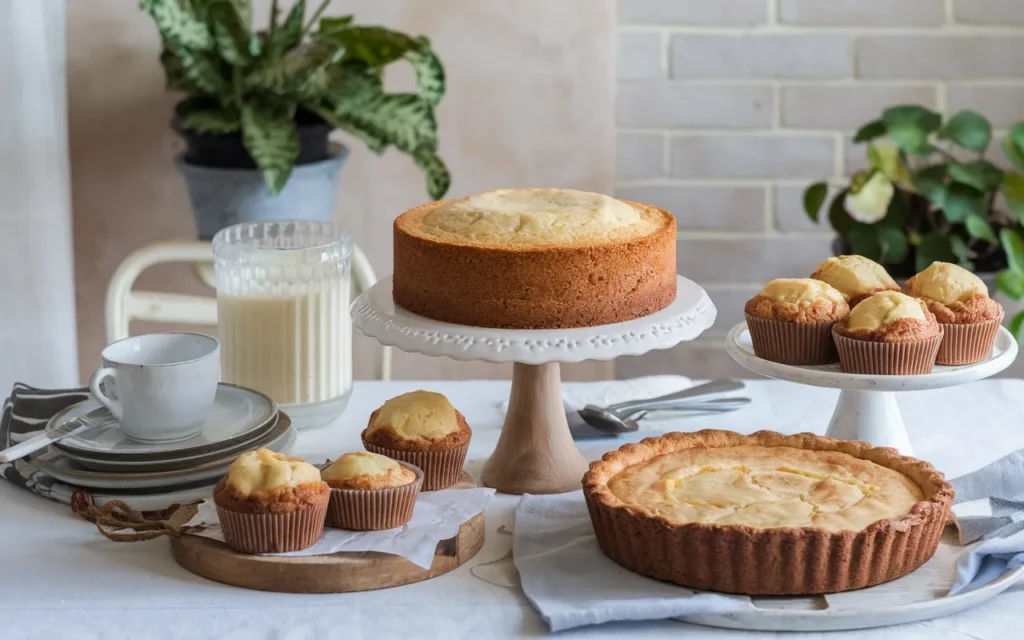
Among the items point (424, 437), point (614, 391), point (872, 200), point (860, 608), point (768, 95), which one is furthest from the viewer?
point (768, 95)

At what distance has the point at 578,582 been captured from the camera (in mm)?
1002

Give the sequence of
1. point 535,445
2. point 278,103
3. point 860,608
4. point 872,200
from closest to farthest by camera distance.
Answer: point 860,608 → point 535,445 → point 278,103 → point 872,200

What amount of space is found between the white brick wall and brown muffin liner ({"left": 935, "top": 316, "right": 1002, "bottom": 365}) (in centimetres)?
136

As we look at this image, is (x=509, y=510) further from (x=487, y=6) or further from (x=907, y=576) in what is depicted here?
(x=487, y=6)

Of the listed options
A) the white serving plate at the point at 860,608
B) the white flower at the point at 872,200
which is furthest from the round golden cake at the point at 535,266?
the white flower at the point at 872,200

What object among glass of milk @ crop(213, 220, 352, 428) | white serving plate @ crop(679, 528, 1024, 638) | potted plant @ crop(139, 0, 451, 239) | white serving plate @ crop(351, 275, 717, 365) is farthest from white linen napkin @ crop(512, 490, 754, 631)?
potted plant @ crop(139, 0, 451, 239)

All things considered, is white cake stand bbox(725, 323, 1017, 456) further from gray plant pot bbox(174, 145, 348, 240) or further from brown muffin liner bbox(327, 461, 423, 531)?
gray plant pot bbox(174, 145, 348, 240)

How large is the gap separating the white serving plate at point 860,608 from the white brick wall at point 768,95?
165 cm

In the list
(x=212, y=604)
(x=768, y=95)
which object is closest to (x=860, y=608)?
(x=212, y=604)

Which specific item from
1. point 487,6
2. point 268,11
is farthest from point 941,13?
point 268,11

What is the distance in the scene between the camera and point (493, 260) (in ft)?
3.77

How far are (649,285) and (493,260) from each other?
0.54ft

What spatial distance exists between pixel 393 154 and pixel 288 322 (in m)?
1.23

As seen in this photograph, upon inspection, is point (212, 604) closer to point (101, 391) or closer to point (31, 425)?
point (101, 391)
